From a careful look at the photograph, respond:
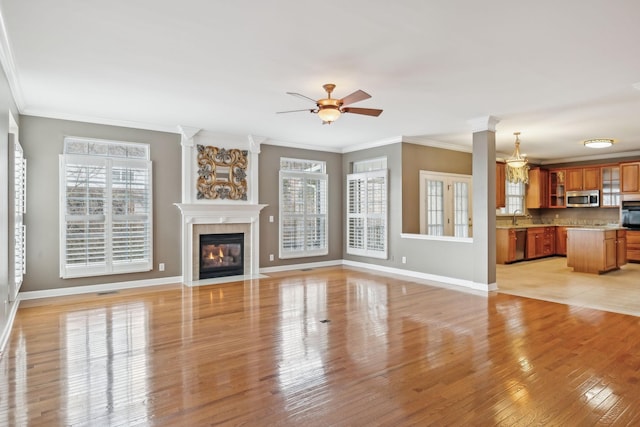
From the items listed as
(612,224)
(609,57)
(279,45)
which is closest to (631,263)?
(612,224)

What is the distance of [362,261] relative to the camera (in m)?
8.28

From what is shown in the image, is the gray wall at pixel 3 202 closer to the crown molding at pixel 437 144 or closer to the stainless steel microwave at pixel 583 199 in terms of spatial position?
the crown molding at pixel 437 144

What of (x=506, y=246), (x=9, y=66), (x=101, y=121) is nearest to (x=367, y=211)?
(x=506, y=246)

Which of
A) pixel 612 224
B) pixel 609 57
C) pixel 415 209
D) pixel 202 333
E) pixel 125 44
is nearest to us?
pixel 125 44

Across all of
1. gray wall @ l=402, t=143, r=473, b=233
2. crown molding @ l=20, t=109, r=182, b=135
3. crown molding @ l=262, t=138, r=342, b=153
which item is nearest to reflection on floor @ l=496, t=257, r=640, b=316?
gray wall @ l=402, t=143, r=473, b=233

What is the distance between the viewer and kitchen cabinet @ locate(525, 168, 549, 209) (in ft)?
33.5

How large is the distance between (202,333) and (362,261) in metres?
4.84

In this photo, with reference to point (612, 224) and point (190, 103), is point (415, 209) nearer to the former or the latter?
point (190, 103)

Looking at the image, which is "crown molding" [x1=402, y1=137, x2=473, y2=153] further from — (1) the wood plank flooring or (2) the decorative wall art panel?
(1) the wood plank flooring

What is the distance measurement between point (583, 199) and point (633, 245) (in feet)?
5.22

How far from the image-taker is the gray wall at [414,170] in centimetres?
739

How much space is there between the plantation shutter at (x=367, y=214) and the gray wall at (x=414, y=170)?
1.33 feet

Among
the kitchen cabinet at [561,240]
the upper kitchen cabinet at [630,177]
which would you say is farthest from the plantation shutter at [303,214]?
the upper kitchen cabinet at [630,177]

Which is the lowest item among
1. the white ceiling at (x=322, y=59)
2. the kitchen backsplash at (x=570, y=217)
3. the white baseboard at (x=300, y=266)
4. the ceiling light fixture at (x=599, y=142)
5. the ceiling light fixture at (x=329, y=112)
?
the white baseboard at (x=300, y=266)
